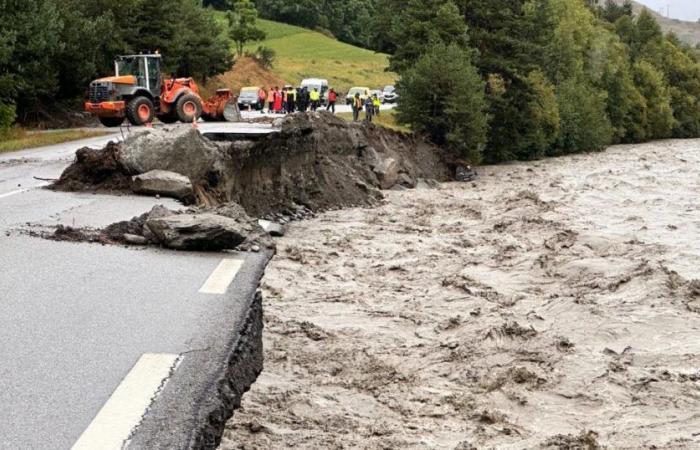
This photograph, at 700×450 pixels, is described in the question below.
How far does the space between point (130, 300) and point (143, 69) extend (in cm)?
2673

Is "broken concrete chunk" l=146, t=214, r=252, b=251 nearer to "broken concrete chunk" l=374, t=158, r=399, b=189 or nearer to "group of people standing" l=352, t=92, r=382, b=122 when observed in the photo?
"broken concrete chunk" l=374, t=158, r=399, b=189

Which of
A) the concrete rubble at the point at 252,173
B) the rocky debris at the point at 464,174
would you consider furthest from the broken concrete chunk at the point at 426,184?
the rocky debris at the point at 464,174

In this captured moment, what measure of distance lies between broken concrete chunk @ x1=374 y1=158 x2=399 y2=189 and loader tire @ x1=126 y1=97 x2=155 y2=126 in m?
8.87

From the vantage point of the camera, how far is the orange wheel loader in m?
33.2

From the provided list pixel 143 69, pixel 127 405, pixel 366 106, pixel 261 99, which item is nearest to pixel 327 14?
pixel 261 99

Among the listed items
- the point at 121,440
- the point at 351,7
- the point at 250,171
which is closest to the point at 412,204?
the point at 250,171

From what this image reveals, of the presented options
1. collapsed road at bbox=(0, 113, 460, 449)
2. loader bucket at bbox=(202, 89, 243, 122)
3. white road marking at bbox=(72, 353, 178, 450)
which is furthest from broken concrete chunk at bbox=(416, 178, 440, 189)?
white road marking at bbox=(72, 353, 178, 450)

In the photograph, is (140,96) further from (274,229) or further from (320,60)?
(320,60)

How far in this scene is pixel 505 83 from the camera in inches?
1951

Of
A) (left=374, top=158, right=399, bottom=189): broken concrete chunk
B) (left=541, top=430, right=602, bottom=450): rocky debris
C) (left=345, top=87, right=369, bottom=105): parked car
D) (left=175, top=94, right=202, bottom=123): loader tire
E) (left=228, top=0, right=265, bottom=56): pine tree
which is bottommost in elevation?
(left=374, top=158, right=399, bottom=189): broken concrete chunk

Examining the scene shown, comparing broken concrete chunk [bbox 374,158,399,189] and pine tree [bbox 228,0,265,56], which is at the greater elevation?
pine tree [bbox 228,0,265,56]

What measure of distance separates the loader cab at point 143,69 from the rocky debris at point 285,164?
7294 millimetres

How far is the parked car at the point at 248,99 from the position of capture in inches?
2267

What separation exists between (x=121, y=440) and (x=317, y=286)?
32.0 ft
